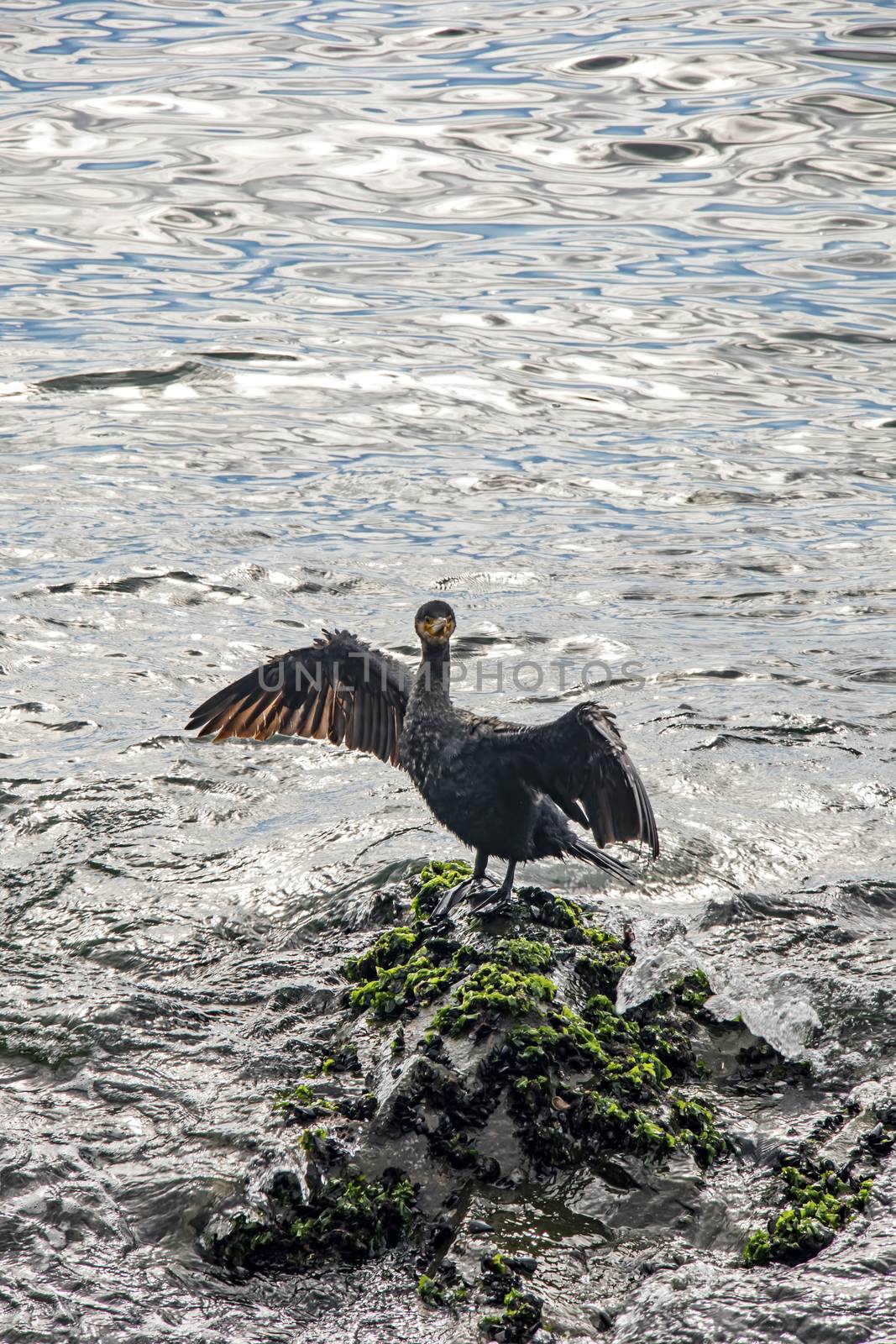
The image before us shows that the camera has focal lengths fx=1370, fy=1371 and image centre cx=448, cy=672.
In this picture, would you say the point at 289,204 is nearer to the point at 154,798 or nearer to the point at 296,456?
the point at 296,456

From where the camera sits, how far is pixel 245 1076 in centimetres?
551

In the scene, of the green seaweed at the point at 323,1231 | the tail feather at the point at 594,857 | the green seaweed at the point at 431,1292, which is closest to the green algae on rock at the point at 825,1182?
the green seaweed at the point at 431,1292

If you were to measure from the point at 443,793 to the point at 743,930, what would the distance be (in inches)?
66.5

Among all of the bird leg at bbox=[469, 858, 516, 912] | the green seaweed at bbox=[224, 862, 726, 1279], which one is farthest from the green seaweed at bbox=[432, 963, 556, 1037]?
the bird leg at bbox=[469, 858, 516, 912]

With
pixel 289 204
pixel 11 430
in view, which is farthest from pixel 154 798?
pixel 289 204

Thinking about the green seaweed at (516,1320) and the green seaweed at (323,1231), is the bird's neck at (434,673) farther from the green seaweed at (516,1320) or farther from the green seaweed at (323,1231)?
the green seaweed at (516,1320)

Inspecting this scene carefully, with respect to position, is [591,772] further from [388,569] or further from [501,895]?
[388,569]

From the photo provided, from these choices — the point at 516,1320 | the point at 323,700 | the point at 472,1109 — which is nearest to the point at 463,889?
the point at 472,1109

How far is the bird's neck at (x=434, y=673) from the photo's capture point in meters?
Result: 6.27

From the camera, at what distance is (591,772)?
5.37m

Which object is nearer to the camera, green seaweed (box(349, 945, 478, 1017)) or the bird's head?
green seaweed (box(349, 945, 478, 1017))

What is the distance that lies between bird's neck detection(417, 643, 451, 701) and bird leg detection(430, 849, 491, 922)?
0.75 m

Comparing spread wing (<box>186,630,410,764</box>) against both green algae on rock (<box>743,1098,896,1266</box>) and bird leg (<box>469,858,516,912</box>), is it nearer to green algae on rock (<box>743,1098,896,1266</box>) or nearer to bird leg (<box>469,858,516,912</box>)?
bird leg (<box>469,858,516,912</box>)

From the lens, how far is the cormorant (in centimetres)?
539
